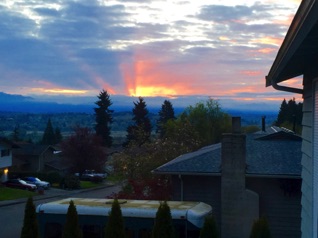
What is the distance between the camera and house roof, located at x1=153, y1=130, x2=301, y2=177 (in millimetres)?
18125

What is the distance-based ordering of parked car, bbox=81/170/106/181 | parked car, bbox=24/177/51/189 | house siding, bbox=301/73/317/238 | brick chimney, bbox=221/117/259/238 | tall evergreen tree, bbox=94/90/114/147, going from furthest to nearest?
tall evergreen tree, bbox=94/90/114/147, parked car, bbox=81/170/106/181, parked car, bbox=24/177/51/189, brick chimney, bbox=221/117/259/238, house siding, bbox=301/73/317/238

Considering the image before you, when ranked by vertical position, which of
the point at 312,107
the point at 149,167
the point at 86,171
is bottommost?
the point at 86,171

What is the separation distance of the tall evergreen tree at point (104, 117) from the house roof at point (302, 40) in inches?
3567

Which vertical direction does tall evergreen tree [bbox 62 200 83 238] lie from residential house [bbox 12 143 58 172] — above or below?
above

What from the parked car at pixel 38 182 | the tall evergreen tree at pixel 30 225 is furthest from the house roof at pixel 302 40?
the parked car at pixel 38 182

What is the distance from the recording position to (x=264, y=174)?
17953 millimetres

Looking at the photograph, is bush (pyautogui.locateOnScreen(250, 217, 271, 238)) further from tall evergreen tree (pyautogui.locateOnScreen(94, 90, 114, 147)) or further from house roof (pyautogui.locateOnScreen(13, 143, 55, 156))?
tall evergreen tree (pyautogui.locateOnScreen(94, 90, 114, 147))

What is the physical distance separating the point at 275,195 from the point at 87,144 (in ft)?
158

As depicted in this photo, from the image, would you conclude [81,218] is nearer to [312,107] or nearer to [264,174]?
[264,174]

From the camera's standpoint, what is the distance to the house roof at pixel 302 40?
438cm

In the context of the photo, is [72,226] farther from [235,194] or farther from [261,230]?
[235,194]

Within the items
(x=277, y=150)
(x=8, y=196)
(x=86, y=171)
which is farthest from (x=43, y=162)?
(x=277, y=150)

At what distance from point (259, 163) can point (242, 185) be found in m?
1.50

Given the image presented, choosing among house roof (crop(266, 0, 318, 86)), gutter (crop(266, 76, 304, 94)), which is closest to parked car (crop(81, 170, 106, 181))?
gutter (crop(266, 76, 304, 94))
